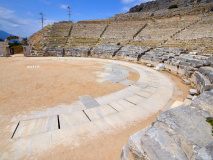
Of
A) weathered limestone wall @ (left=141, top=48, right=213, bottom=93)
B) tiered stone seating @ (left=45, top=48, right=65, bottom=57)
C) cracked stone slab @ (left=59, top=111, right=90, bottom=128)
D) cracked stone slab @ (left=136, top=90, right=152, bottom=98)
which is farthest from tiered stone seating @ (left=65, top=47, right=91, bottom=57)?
cracked stone slab @ (left=59, top=111, right=90, bottom=128)

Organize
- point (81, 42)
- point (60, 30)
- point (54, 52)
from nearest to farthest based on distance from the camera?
point (54, 52) < point (81, 42) < point (60, 30)

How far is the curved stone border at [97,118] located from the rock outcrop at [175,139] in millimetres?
1127

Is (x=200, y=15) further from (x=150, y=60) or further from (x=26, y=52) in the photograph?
(x=26, y=52)

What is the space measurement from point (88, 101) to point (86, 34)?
21069 mm

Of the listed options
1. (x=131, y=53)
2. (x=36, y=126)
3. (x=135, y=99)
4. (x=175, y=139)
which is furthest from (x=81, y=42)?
(x=175, y=139)

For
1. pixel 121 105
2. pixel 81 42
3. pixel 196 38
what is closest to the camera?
pixel 121 105

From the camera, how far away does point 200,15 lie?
17.8 meters

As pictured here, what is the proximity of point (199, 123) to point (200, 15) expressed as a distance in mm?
23095

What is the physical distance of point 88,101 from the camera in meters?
4.42

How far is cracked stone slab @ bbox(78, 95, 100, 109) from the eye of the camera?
414 centimetres

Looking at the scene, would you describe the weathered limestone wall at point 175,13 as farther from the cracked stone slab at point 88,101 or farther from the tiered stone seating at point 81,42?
the cracked stone slab at point 88,101

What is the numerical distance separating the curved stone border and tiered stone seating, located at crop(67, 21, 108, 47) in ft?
55.1

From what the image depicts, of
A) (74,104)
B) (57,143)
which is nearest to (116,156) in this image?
(57,143)

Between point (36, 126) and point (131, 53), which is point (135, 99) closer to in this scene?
point (36, 126)
